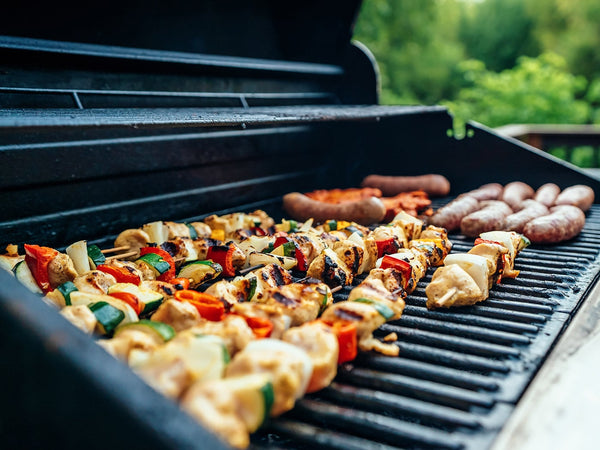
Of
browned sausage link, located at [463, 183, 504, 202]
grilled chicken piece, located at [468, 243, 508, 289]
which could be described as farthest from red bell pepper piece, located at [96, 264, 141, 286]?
browned sausage link, located at [463, 183, 504, 202]

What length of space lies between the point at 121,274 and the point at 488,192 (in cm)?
372

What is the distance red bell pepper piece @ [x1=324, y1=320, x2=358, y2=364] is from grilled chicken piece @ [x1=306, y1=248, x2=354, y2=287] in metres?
0.84

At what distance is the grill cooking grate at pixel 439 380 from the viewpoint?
1754mm

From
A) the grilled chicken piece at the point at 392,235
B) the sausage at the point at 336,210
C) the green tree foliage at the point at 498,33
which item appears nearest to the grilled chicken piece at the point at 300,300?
the grilled chicken piece at the point at 392,235

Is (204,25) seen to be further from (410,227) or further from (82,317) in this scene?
(82,317)

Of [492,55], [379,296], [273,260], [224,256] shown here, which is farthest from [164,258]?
[492,55]

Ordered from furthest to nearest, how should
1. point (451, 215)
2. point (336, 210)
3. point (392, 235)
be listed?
point (336, 210), point (451, 215), point (392, 235)

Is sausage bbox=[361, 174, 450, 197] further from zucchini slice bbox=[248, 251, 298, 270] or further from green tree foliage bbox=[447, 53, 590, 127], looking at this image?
green tree foliage bbox=[447, 53, 590, 127]

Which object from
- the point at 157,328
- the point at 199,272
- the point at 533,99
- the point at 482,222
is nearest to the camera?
the point at 157,328

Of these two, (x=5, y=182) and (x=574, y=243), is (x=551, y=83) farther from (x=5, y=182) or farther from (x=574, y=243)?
(x=5, y=182)

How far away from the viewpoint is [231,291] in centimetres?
261

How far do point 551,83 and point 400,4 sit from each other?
7.47 meters

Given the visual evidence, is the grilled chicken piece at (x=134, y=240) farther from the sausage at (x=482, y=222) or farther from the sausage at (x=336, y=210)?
the sausage at (x=482, y=222)

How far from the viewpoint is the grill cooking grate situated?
175 centimetres
